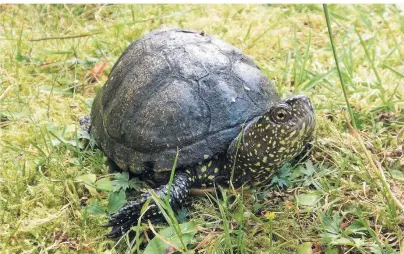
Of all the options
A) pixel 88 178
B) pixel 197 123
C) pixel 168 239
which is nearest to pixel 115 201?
pixel 88 178

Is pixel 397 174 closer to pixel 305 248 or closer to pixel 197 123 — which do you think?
pixel 305 248

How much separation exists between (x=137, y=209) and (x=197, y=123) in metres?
0.44

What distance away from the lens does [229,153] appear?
1963 millimetres

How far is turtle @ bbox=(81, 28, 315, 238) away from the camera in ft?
6.17

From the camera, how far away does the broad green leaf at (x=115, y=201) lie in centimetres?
196

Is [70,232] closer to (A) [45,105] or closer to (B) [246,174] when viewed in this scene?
(B) [246,174]

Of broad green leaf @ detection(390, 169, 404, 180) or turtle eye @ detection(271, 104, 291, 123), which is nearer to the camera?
turtle eye @ detection(271, 104, 291, 123)

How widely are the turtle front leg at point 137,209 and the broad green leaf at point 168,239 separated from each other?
0.41ft

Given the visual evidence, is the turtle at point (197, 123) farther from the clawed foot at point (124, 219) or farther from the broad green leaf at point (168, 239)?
the broad green leaf at point (168, 239)

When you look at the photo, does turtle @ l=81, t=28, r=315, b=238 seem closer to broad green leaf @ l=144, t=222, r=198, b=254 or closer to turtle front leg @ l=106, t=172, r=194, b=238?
turtle front leg @ l=106, t=172, r=194, b=238

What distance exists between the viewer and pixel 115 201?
1982mm

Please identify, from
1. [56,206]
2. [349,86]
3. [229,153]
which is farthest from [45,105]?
[349,86]

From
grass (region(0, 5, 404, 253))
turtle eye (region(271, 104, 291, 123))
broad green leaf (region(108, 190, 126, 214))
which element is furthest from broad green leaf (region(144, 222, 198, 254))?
turtle eye (region(271, 104, 291, 123))

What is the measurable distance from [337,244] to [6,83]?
2234mm
